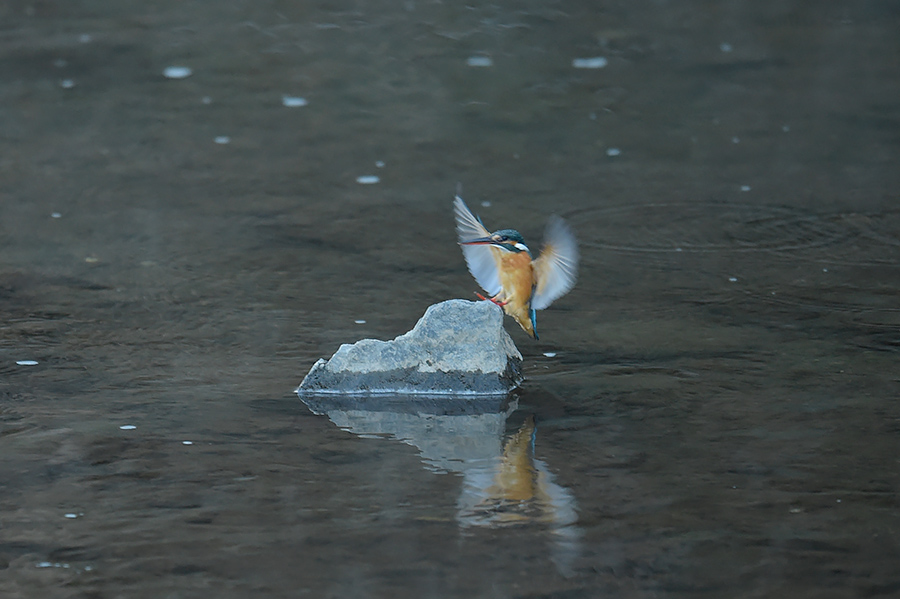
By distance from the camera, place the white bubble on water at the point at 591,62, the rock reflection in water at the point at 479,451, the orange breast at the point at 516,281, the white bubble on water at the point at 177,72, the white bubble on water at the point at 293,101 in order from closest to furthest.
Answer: the rock reflection in water at the point at 479,451, the orange breast at the point at 516,281, the white bubble on water at the point at 293,101, the white bubble on water at the point at 177,72, the white bubble on water at the point at 591,62

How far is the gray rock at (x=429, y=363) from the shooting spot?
4.27m

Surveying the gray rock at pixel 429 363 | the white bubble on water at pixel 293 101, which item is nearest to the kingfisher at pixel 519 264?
the gray rock at pixel 429 363

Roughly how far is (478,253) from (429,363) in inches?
17.7

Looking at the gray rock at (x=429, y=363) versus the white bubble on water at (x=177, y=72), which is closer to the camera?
the gray rock at (x=429, y=363)

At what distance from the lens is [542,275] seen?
14.2 feet

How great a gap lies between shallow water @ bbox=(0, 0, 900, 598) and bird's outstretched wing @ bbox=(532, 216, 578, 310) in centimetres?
33

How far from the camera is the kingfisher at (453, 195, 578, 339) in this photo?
424cm

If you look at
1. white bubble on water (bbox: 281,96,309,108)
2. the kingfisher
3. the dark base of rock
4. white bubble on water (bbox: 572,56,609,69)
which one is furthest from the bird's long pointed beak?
white bubble on water (bbox: 572,56,609,69)

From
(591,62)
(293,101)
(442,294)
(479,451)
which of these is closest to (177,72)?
(293,101)

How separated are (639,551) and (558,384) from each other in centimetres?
129

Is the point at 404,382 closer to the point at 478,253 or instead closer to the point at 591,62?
the point at 478,253

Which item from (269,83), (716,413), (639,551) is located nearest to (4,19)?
(269,83)

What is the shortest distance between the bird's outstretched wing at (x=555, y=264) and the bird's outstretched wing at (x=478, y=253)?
0.52 ft

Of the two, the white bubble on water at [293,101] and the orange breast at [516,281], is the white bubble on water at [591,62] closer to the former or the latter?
the white bubble on water at [293,101]
